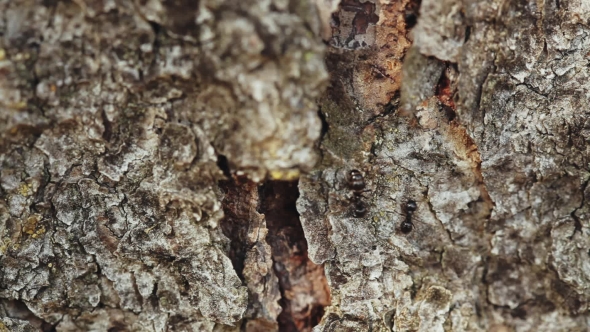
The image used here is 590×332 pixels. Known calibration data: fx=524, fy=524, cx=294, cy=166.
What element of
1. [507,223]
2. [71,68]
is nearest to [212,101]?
[71,68]

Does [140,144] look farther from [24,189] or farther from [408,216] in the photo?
[408,216]

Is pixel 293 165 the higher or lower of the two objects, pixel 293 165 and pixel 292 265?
the higher

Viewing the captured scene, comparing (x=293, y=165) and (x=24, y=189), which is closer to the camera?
(x=293, y=165)

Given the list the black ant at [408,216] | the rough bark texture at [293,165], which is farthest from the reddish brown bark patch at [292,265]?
the black ant at [408,216]

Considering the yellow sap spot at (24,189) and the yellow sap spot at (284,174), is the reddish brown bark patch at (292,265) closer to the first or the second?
the yellow sap spot at (284,174)

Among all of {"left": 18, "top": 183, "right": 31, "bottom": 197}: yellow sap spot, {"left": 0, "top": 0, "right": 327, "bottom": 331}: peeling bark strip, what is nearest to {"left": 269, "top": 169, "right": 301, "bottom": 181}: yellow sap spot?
{"left": 0, "top": 0, "right": 327, "bottom": 331}: peeling bark strip

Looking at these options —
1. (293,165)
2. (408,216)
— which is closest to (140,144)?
(293,165)

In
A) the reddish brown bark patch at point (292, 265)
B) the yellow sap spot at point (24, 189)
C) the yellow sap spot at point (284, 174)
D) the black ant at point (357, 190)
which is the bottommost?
the yellow sap spot at point (24, 189)
